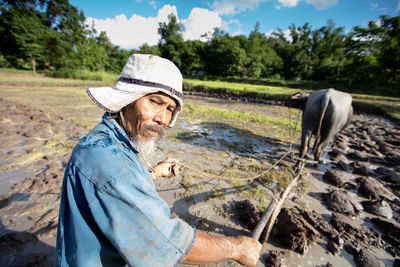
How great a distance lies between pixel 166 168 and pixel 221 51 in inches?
1724

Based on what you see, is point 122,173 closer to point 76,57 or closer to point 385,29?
point 76,57

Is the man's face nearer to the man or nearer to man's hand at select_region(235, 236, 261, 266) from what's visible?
the man

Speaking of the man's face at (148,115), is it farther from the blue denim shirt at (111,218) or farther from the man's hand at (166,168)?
the man's hand at (166,168)

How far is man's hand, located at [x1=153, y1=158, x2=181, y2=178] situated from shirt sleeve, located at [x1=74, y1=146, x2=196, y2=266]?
133cm

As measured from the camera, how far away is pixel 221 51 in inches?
1610

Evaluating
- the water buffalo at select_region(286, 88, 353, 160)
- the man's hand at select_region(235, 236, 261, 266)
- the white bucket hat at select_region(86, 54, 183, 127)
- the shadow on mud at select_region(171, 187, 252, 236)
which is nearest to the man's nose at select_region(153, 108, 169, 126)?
the white bucket hat at select_region(86, 54, 183, 127)

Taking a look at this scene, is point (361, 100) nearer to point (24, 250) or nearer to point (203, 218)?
→ point (203, 218)

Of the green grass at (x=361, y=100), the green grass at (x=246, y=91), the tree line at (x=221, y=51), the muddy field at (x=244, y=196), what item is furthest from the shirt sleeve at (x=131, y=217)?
the tree line at (x=221, y=51)

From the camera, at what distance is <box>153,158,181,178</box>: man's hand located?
7.04 feet

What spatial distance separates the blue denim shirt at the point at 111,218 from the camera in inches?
29.1

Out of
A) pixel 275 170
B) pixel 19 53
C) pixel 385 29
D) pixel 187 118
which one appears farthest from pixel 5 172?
pixel 385 29

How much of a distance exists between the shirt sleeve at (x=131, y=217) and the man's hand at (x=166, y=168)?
1.33 m

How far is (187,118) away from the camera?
9375 mm

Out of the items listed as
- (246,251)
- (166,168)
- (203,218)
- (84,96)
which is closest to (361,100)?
(203,218)
